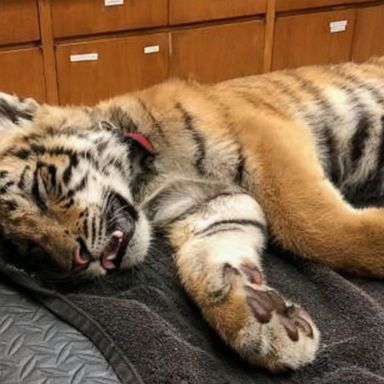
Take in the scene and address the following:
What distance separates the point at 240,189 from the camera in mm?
1219

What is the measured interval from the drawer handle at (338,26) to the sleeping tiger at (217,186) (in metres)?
1.53

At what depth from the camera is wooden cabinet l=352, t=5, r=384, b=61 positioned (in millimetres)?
2943

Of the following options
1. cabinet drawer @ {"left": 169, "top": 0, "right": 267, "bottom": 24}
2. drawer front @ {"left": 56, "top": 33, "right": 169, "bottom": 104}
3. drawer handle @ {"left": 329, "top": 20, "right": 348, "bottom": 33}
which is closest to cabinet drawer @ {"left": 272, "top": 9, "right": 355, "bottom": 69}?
drawer handle @ {"left": 329, "top": 20, "right": 348, "bottom": 33}

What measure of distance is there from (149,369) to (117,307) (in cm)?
13

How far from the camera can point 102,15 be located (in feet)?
8.16

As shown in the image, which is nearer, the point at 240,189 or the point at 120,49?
the point at 240,189

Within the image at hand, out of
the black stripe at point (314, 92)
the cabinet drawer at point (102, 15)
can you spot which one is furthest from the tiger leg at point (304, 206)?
the cabinet drawer at point (102, 15)

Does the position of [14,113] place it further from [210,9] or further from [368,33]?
[368,33]

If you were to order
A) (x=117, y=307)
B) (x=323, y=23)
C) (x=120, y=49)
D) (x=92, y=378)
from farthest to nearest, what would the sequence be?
(x=323, y=23) → (x=120, y=49) → (x=117, y=307) → (x=92, y=378)

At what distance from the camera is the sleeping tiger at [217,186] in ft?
3.28

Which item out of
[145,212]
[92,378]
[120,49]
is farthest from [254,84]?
[120,49]

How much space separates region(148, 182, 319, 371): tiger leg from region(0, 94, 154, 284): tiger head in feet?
0.26

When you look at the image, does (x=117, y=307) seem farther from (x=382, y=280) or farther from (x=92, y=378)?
(x=382, y=280)

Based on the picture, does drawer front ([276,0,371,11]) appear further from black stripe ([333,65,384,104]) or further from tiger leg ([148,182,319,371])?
tiger leg ([148,182,319,371])
